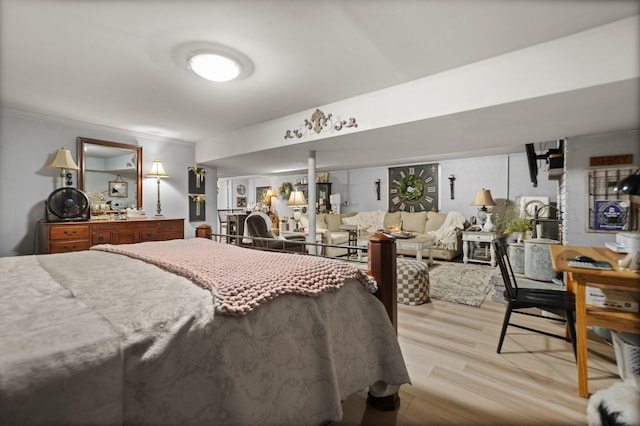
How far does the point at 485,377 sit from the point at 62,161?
16.2ft

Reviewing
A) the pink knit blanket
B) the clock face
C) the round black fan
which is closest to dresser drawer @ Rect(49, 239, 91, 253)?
the round black fan

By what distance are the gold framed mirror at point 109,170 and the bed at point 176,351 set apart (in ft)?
10.2

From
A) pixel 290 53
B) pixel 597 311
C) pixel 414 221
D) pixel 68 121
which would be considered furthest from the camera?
pixel 414 221

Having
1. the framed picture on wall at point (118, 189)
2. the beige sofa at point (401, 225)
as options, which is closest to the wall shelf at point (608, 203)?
the beige sofa at point (401, 225)

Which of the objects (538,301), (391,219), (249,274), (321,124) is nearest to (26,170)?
(321,124)

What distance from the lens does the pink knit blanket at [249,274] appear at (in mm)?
1011

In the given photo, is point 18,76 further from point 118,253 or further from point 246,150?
point 246,150

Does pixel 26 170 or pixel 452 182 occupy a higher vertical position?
pixel 452 182

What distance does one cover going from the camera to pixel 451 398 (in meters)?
1.63

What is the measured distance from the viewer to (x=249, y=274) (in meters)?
1.25

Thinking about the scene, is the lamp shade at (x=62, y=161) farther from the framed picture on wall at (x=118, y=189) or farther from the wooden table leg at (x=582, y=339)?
the wooden table leg at (x=582, y=339)

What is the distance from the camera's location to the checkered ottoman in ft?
10.4

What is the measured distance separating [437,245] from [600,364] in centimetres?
394

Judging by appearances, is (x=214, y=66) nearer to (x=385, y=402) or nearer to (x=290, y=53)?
(x=290, y=53)
